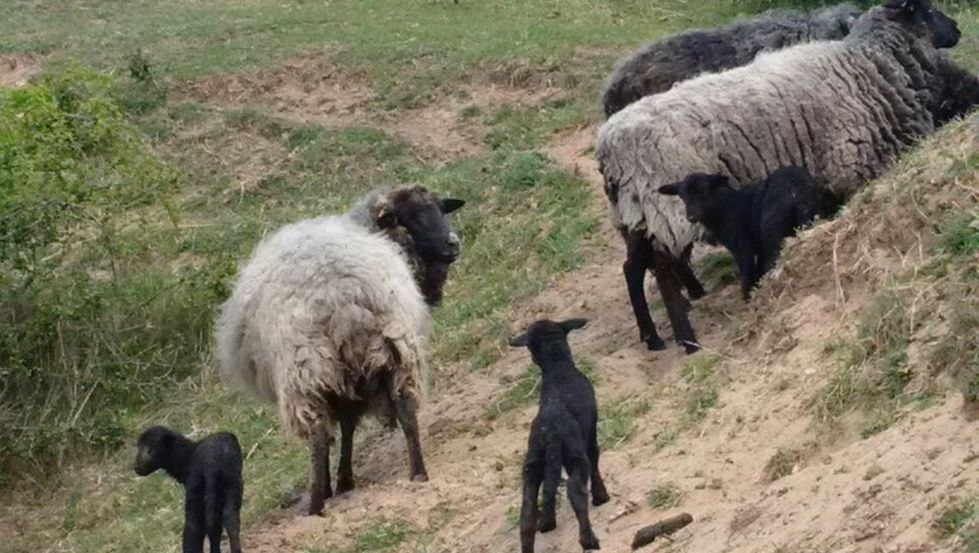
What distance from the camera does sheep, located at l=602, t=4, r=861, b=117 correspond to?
1491 cm

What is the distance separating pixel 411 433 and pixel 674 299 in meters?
2.16

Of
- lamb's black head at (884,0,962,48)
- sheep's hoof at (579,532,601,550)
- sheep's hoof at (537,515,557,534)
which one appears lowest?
sheep's hoof at (537,515,557,534)

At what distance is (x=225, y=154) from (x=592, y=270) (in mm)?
8196

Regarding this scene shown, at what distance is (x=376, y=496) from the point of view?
32.4 ft

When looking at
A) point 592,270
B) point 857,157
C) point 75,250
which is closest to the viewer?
point 857,157

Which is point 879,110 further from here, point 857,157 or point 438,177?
point 438,177

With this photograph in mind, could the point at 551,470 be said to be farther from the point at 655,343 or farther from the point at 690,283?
the point at 690,283

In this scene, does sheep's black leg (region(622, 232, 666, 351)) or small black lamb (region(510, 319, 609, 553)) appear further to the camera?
sheep's black leg (region(622, 232, 666, 351))

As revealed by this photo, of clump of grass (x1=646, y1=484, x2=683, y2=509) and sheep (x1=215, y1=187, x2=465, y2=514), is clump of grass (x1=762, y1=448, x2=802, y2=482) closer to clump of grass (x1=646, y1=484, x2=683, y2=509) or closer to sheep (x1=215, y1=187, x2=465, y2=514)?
clump of grass (x1=646, y1=484, x2=683, y2=509)

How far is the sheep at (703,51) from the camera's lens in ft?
48.9

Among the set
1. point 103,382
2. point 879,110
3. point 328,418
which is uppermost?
point 879,110

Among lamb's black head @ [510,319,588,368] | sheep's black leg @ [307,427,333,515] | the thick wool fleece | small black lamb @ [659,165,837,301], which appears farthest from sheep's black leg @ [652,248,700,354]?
sheep's black leg @ [307,427,333,515]

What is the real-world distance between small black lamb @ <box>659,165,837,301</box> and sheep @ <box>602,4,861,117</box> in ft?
13.8

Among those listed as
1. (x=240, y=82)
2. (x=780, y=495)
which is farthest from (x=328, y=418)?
(x=240, y=82)
